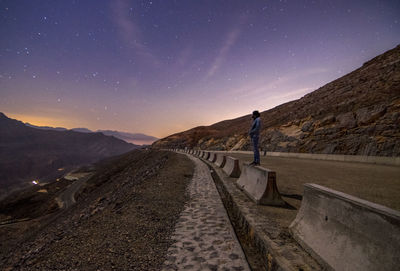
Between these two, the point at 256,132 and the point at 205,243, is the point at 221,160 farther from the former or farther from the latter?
the point at 205,243

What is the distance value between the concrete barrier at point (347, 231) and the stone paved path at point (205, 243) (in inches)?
42.0

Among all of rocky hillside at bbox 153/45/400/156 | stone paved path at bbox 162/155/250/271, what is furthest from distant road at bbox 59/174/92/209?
rocky hillside at bbox 153/45/400/156

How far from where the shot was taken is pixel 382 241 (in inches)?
63.5

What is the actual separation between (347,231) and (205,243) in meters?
2.33

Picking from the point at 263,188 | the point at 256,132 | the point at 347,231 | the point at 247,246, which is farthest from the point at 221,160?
the point at 347,231

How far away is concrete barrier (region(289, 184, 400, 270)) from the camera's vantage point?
156 centimetres

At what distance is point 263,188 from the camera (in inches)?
201

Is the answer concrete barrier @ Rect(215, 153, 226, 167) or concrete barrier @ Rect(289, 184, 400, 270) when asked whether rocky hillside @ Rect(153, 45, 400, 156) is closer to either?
concrete barrier @ Rect(215, 153, 226, 167)

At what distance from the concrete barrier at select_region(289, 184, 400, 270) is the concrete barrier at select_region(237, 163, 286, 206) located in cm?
187

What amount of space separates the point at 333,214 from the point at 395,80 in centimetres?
2703

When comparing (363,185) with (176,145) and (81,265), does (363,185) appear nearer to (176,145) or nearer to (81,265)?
(81,265)

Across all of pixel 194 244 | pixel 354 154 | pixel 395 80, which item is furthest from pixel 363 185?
pixel 395 80

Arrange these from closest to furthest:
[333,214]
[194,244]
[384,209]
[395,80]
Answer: [384,209]
[333,214]
[194,244]
[395,80]

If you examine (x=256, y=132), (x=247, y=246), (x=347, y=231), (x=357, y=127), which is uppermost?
(x=357, y=127)
